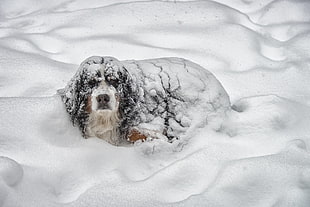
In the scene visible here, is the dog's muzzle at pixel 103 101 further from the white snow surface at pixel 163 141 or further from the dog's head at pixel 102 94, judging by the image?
the white snow surface at pixel 163 141

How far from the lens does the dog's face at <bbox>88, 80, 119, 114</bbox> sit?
322 centimetres

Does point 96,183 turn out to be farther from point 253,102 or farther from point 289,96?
point 289,96

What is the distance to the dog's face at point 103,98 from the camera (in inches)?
127

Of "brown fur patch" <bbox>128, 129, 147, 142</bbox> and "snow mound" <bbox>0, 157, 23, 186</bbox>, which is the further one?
"brown fur patch" <bbox>128, 129, 147, 142</bbox>

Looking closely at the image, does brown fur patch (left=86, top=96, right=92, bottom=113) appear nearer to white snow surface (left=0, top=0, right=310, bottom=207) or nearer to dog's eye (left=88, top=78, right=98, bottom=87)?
dog's eye (left=88, top=78, right=98, bottom=87)

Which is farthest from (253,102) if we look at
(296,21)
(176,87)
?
(296,21)

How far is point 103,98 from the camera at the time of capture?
127 inches

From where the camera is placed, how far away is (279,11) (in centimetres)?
559

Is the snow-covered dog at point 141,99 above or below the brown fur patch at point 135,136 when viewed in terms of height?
above

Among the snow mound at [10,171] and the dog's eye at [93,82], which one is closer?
the snow mound at [10,171]

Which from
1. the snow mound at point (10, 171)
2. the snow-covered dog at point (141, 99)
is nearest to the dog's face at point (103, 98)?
the snow-covered dog at point (141, 99)

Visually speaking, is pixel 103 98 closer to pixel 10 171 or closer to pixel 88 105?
pixel 88 105

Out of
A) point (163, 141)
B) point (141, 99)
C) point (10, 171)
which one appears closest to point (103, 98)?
point (141, 99)

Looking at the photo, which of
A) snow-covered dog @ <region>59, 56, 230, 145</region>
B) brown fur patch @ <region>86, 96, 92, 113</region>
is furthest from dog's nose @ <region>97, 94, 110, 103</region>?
brown fur patch @ <region>86, 96, 92, 113</region>
